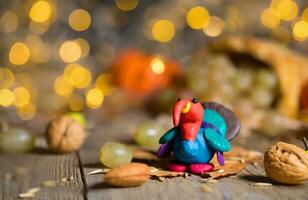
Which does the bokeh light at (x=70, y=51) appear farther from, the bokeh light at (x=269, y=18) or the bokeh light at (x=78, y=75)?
the bokeh light at (x=269, y=18)

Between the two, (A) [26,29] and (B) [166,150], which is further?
(A) [26,29]

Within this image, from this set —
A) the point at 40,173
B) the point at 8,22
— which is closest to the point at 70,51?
the point at 8,22

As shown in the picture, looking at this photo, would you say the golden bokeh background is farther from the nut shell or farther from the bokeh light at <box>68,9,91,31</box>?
the nut shell

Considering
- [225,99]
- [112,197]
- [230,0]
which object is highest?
[230,0]

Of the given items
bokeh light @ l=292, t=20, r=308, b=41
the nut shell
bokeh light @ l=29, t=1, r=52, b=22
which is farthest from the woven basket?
the nut shell

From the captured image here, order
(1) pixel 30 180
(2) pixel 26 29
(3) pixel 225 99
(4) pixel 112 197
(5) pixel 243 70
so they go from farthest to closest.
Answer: (2) pixel 26 29 → (5) pixel 243 70 → (3) pixel 225 99 → (1) pixel 30 180 → (4) pixel 112 197

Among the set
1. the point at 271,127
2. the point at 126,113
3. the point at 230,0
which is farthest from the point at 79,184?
the point at 230,0

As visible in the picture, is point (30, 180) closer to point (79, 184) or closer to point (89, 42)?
point (79, 184)
